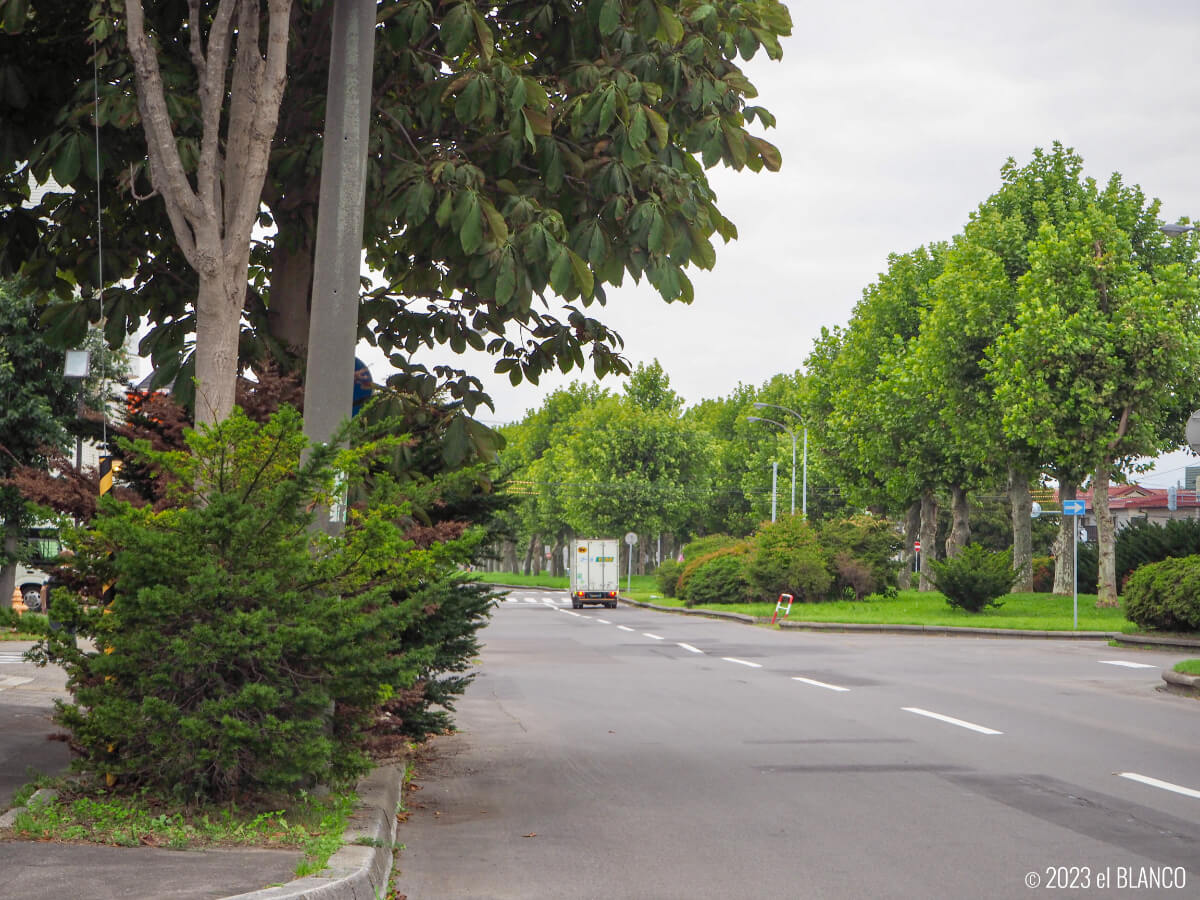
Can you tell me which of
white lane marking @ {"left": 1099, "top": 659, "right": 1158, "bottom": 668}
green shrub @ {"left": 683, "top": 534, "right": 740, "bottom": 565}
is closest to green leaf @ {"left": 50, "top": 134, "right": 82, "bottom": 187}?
white lane marking @ {"left": 1099, "top": 659, "right": 1158, "bottom": 668}

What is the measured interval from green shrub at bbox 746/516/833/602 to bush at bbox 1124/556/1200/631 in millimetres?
15625

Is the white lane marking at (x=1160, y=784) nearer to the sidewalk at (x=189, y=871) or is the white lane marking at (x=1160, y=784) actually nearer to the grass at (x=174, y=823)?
the sidewalk at (x=189, y=871)

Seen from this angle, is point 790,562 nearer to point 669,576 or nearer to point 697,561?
point 697,561

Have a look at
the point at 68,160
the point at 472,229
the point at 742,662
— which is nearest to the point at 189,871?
the point at 472,229

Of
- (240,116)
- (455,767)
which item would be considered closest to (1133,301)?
(455,767)

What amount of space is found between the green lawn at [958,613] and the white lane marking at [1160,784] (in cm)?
2044

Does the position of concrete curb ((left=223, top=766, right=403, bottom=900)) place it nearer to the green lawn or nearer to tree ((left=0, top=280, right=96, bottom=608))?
tree ((left=0, top=280, right=96, bottom=608))

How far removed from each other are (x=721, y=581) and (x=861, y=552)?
16.1 ft

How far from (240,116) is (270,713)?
3.37 meters

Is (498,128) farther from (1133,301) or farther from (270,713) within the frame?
(1133,301)

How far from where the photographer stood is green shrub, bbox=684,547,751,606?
46.7m

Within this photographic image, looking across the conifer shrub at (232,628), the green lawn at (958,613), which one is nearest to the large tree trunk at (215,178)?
the conifer shrub at (232,628)

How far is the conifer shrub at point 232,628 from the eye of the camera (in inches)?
234

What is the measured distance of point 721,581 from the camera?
46938 mm
